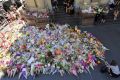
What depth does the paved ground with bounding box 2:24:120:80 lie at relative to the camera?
11078 mm

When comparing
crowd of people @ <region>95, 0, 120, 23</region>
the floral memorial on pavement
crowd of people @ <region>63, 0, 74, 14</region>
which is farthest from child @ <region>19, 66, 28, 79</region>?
crowd of people @ <region>95, 0, 120, 23</region>

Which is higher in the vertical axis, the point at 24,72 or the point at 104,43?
the point at 104,43

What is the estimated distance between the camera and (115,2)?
15.8 meters

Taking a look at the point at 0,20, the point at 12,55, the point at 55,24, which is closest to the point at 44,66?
the point at 12,55

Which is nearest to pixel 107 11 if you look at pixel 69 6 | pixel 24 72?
pixel 69 6

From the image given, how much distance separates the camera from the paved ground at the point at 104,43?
1108 centimetres

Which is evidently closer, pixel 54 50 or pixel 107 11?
pixel 54 50

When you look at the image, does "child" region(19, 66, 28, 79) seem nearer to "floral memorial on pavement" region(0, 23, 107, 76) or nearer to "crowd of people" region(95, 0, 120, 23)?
"floral memorial on pavement" region(0, 23, 107, 76)

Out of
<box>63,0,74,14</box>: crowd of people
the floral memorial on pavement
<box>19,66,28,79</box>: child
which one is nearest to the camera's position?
<box>19,66,28,79</box>: child

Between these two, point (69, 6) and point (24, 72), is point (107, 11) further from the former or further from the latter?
point (24, 72)

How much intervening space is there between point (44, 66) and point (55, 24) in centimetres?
467

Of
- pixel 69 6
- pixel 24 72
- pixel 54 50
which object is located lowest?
pixel 24 72

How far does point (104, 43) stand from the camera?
43.8ft

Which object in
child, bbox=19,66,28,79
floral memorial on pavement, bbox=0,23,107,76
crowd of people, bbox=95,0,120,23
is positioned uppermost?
crowd of people, bbox=95,0,120,23
